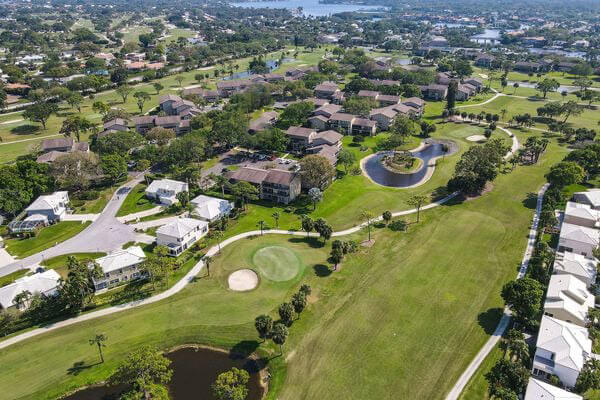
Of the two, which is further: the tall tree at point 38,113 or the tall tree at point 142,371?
the tall tree at point 38,113

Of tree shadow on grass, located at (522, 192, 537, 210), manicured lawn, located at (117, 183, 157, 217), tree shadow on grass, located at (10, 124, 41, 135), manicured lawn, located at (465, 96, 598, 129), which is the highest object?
manicured lawn, located at (465, 96, 598, 129)

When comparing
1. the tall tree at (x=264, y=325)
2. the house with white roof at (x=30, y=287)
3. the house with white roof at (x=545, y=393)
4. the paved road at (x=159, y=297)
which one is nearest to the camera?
the house with white roof at (x=545, y=393)

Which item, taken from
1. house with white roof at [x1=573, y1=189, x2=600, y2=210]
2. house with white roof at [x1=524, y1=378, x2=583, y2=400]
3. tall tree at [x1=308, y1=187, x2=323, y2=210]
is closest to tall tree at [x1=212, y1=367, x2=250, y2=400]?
house with white roof at [x1=524, y1=378, x2=583, y2=400]

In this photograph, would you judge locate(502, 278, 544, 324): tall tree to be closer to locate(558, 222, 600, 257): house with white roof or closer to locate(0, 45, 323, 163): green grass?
locate(558, 222, 600, 257): house with white roof

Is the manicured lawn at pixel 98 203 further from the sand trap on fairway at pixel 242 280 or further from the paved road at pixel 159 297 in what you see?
the sand trap on fairway at pixel 242 280

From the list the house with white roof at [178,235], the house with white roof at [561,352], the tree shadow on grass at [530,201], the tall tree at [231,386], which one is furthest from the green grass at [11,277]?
the tree shadow on grass at [530,201]

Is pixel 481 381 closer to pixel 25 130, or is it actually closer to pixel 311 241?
pixel 311 241

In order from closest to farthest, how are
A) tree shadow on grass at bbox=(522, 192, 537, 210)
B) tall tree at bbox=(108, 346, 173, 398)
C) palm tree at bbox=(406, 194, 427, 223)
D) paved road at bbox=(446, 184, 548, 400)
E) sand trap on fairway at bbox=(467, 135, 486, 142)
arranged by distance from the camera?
tall tree at bbox=(108, 346, 173, 398) → paved road at bbox=(446, 184, 548, 400) → palm tree at bbox=(406, 194, 427, 223) → tree shadow on grass at bbox=(522, 192, 537, 210) → sand trap on fairway at bbox=(467, 135, 486, 142)
